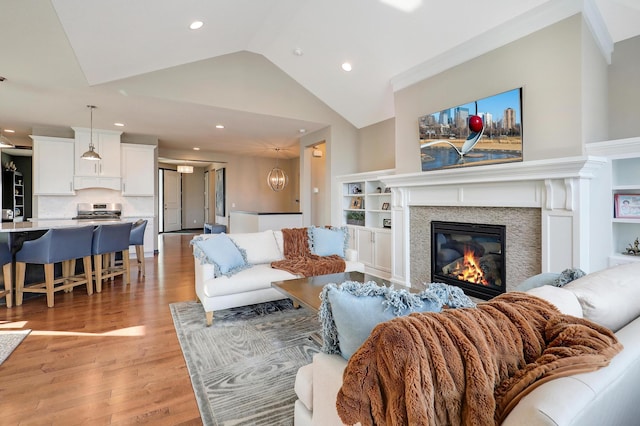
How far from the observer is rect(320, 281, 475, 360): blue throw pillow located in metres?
1.08

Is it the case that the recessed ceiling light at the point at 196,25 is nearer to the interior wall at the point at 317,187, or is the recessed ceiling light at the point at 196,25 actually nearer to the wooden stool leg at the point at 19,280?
the wooden stool leg at the point at 19,280

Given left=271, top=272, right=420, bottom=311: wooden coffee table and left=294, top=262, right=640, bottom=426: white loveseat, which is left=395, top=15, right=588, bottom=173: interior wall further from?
left=271, top=272, right=420, bottom=311: wooden coffee table

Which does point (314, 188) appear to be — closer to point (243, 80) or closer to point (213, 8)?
point (243, 80)

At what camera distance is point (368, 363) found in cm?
87

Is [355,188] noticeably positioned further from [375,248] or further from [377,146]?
[375,248]

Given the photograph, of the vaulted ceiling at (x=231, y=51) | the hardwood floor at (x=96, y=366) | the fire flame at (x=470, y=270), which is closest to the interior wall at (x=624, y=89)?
the vaulted ceiling at (x=231, y=51)

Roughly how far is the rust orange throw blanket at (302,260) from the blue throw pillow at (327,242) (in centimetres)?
8

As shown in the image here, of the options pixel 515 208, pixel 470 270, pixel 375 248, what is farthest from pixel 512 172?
pixel 375 248

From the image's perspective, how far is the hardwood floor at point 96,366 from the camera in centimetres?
179

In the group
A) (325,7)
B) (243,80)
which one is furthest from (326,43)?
(243,80)

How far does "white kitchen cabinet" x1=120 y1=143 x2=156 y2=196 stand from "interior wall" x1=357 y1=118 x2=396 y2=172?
174 inches

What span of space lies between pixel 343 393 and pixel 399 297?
→ 1.23ft

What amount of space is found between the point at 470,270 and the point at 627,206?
1527 millimetres

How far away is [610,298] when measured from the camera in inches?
46.2
